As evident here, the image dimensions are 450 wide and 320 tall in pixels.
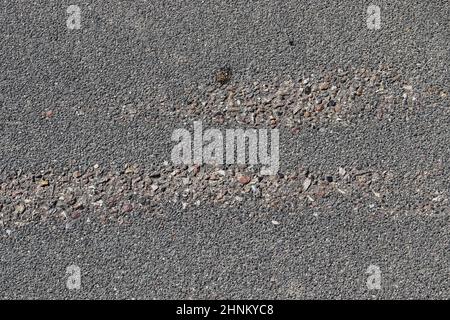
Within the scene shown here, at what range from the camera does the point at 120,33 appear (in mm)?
3775

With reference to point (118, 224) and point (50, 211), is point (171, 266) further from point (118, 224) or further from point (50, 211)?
point (50, 211)

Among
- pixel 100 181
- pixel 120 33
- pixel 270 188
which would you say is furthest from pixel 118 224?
pixel 120 33

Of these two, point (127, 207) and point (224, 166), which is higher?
point (224, 166)

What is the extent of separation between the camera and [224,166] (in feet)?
12.1

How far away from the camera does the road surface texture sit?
12.0ft

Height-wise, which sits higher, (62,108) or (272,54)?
(272,54)

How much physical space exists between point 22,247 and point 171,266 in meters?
0.91
